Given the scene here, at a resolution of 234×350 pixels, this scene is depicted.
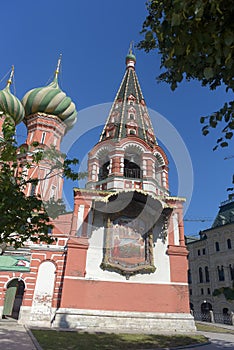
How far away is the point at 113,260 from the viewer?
15625 mm

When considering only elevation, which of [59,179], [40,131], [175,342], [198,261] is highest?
[40,131]

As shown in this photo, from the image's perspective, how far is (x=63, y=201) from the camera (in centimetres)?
2009

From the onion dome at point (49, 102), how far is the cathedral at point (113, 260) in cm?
860

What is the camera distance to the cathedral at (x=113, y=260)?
14.7 m

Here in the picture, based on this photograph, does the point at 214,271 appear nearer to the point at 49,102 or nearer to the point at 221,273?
the point at 221,273

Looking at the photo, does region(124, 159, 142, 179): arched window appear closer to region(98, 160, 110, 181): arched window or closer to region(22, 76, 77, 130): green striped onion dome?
region(98, 160, 110, 181): arched window

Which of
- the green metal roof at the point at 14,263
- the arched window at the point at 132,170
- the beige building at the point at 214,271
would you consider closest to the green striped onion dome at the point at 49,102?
the arched window at the point at 132,170

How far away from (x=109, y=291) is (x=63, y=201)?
769 centimetres

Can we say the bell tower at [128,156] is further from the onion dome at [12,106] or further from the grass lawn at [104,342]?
the onion dome at [12,106]

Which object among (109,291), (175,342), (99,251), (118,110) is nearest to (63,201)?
(99,251)

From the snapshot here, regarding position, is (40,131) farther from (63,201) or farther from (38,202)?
(38,202)

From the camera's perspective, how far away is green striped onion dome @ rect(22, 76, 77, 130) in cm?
2627

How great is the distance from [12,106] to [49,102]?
3741mm

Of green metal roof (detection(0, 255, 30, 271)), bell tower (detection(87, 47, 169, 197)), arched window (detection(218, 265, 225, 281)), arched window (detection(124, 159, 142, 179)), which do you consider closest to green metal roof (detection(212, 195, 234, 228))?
arched window (detection(218, 265, 225, 281))
